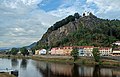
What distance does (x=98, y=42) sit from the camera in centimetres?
15612

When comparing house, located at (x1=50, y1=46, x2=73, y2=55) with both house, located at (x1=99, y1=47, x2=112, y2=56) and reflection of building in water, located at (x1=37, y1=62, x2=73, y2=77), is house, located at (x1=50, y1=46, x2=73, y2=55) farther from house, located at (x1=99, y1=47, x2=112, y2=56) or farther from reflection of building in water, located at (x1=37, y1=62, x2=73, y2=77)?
reflection of building in water, located at (x1=37, y1=62, x2=73, y2=77)

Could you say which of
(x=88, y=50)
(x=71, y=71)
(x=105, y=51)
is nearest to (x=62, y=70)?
(x=71, y=71)

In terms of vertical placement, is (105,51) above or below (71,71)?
above

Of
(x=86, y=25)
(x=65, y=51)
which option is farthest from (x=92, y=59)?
(x=86, y=25)

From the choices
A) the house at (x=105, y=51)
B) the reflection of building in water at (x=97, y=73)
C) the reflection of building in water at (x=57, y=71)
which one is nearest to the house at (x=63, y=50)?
the house at (x=105, y=51)

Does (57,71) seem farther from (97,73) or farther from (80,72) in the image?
(97,73)

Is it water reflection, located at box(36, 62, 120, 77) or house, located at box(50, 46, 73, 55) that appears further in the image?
house, located at box(50, 46, 73, 55)

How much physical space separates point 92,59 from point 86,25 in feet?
298

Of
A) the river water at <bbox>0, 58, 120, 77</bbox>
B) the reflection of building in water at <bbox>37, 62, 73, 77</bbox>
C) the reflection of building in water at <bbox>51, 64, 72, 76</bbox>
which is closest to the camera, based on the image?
the river water at <bbox>0, 58, 120, 77</bbox>

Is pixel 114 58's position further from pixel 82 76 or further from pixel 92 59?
pixel 82 76

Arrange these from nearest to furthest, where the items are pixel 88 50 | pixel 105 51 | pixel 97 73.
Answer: pixel 97 73 → pixel 105 51 → pixel 88 50

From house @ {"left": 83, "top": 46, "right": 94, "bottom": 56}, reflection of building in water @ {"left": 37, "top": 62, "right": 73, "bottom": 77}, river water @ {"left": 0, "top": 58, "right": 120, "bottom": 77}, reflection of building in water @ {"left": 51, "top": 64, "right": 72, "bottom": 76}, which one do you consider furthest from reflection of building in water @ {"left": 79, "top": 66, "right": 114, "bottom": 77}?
house @ {"left": 83, "top": 46, "right": 94, "bottom": 56}

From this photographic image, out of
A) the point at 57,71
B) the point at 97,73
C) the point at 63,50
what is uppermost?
the point at 63,50

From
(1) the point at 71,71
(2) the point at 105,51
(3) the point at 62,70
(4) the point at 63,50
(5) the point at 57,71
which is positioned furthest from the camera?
(4) the point at 63,50
